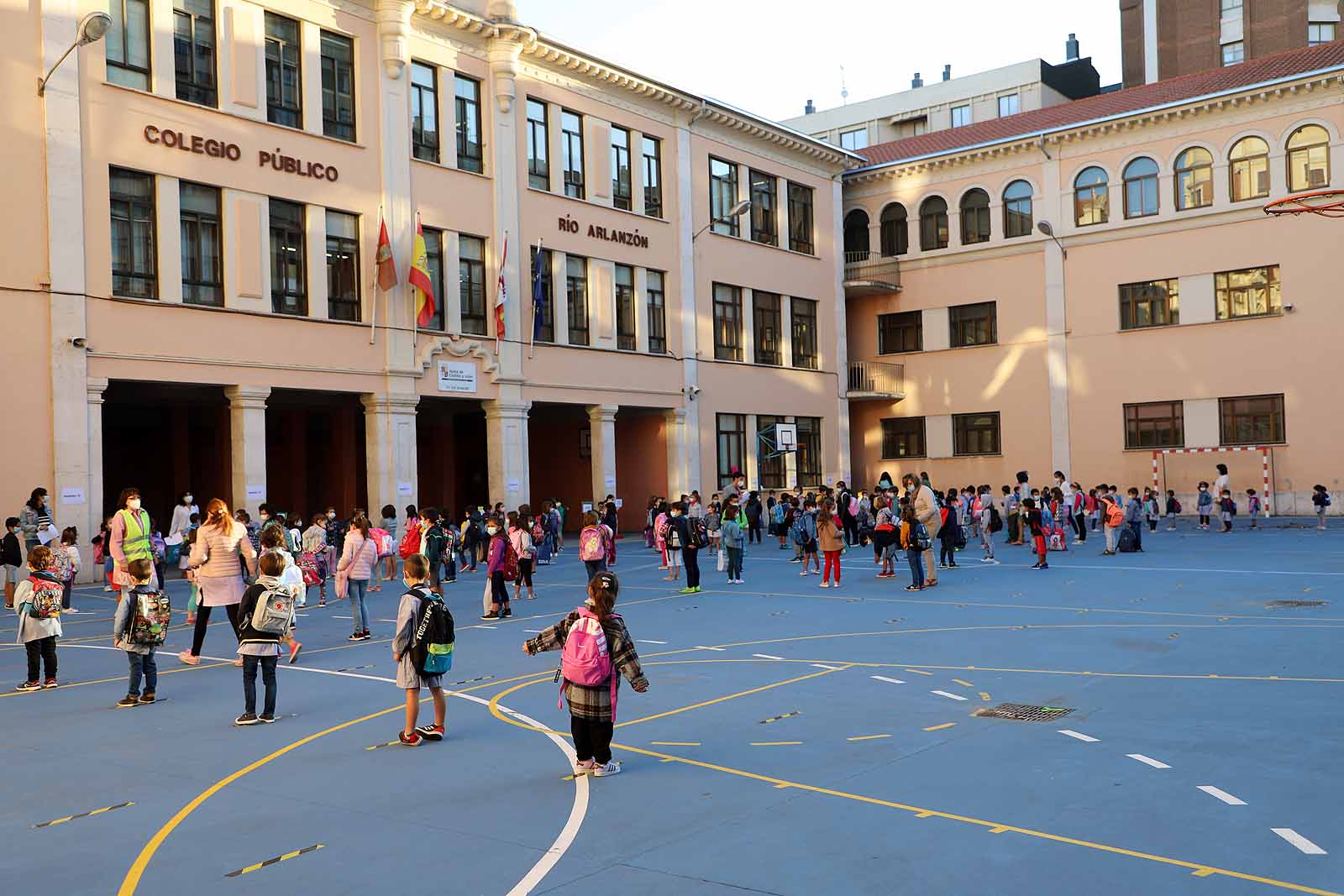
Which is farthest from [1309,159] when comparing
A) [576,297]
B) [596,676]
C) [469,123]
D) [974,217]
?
[596,676]

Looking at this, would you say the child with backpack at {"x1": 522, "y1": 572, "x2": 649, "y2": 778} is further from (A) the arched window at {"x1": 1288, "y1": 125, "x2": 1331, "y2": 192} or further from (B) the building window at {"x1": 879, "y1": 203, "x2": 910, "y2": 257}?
(B) the building window at {"x1": 879, "y1": 203, "x2": 910, "y2": 257}

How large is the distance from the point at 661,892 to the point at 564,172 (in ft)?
109

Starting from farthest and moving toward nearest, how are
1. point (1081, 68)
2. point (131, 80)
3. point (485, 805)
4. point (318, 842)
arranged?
point (1081, 68), point (131, 80), point (485, 805), point (318, 842)

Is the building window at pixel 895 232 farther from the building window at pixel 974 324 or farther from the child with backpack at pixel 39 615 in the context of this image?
the child with backpack at pixel 39 615

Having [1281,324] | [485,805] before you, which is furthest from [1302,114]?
[485,805]

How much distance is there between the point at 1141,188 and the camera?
1718 inches

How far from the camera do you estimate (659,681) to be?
13.0 metres

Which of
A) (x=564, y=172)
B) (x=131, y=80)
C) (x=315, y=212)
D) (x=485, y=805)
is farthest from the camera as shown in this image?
(x=564, y=172)

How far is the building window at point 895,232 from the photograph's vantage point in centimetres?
4950

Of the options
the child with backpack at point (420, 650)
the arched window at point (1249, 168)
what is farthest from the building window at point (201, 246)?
the arched window at point (1249, 168)

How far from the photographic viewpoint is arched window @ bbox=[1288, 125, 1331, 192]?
130 feet

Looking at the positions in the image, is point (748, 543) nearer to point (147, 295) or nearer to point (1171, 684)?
point (147, 295)

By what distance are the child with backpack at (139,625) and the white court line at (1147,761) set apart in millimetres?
9056

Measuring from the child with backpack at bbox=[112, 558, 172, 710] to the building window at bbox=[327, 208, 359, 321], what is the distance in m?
19.5
